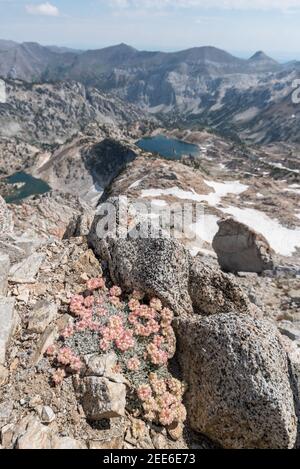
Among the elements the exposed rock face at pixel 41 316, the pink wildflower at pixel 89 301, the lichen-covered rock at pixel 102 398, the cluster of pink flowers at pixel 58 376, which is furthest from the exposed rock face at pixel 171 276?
the cluster of pink flowers at pixel 58 376

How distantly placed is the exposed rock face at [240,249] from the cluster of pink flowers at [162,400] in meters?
28.0

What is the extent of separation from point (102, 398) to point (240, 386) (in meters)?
3.58

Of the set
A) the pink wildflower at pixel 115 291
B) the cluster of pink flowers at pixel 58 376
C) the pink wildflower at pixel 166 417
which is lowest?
the pink wildflower at pixel 166 417

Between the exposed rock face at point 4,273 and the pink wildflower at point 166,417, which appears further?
the exposed rock face at point 4,273

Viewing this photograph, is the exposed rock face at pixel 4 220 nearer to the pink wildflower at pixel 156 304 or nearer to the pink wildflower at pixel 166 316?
the pink wildflower at pixel 156 304

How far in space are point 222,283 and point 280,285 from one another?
67.1 ft

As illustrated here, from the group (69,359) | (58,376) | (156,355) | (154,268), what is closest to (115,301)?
(154,268)

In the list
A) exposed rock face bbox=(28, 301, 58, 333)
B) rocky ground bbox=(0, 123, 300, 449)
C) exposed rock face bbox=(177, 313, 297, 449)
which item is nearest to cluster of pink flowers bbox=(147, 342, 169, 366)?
rocky ground bbox=(0, 123, 300, 449)

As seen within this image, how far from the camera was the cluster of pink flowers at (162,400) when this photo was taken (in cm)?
995

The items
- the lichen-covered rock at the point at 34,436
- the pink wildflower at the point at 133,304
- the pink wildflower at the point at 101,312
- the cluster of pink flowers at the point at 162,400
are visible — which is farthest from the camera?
the pink wildflower at the point at 133,304

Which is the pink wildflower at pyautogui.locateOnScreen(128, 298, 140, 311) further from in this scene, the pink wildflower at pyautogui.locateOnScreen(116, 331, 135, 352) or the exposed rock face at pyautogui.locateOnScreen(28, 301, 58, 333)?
the exposed rock face at pyautogui.locateOnScreen(28, 301, 58, 333)

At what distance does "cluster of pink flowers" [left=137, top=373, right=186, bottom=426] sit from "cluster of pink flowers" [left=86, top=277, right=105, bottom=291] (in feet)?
11.4

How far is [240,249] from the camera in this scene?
38.0 metres

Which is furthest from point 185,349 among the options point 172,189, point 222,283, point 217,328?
point 172,189
